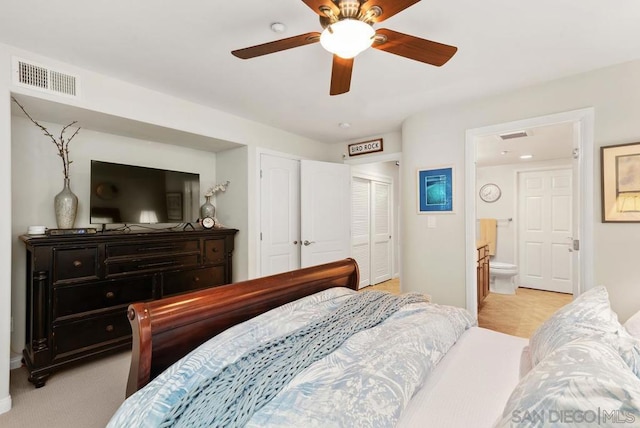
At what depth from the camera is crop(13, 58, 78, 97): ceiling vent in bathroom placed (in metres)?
2.00

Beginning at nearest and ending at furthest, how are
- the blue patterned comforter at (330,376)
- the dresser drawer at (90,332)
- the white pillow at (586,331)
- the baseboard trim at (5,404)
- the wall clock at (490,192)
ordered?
the blue patterned comforter at (330,376) → the white pillow at (586,331) → the baseboard trim at (5,404) → the dresser drawer at (90,332) → the wall clock at (490,192)

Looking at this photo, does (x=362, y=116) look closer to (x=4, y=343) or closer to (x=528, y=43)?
(x=528, y=43)

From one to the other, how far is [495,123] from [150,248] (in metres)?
3.41

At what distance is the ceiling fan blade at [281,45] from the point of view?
1445mm

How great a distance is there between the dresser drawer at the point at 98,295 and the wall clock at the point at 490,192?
535 cm

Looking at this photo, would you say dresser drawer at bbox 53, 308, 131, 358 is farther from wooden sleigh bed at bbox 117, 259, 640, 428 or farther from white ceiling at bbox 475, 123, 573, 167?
white ceiling at bbox 475, 123, 573, 167

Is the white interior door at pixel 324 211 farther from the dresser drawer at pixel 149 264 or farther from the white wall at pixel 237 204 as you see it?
the dresser drawer at pixel 149 264

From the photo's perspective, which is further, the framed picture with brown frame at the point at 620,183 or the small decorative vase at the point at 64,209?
the small decorative vase at the point at 64,209

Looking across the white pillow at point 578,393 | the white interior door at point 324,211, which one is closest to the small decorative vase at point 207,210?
the white interior door at point 324,211

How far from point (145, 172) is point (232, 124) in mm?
1011

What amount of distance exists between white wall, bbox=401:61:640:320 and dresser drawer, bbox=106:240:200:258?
92.2 inches

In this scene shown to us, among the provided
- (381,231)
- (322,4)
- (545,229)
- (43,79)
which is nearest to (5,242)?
(43,79)

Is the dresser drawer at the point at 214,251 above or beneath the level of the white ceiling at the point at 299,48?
beneath

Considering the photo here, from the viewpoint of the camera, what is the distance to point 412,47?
1.53 meters
